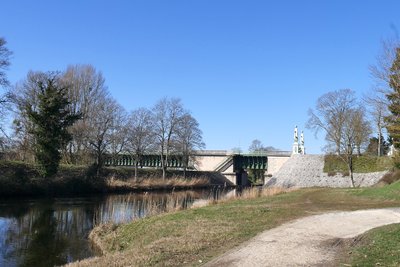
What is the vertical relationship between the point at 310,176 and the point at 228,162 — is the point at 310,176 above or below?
below

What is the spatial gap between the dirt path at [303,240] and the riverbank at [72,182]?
30884 mm

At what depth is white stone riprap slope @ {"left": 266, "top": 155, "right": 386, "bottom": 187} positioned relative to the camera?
55.8 m

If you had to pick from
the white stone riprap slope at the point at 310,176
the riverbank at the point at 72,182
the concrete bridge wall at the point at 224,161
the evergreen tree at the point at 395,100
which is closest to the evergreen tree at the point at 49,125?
the riverbank at the point at 72,182

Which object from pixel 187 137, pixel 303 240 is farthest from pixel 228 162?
pixel 303 240

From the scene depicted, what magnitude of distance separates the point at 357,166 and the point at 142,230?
47.8m

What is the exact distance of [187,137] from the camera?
235 feet

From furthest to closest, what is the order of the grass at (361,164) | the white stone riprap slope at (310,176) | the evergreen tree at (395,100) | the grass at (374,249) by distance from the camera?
1. the white stone riprap slope at (310,176)
2. the grass at (361,164)
3. the evergreen tree at (395,100)
4. the grass at (374,249)

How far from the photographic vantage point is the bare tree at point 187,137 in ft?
232

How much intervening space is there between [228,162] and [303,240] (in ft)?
251

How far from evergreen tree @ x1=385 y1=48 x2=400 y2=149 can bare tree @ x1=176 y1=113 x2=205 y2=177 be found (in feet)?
123

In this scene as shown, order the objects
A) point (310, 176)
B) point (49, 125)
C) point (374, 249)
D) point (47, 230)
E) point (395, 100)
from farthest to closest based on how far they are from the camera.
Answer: point (310, 176) < point (49, 125) < point (395, 100) < point (47, 230) < point (374, 249)

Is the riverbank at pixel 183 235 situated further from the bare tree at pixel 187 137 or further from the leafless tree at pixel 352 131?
the bare tree at pixel 187 137

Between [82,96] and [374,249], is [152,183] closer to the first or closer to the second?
[82,96]

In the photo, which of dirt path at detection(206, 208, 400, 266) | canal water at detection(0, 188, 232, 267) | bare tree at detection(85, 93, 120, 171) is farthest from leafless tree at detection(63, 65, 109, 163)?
dirt path at detection(206, 208, 400, 266)
